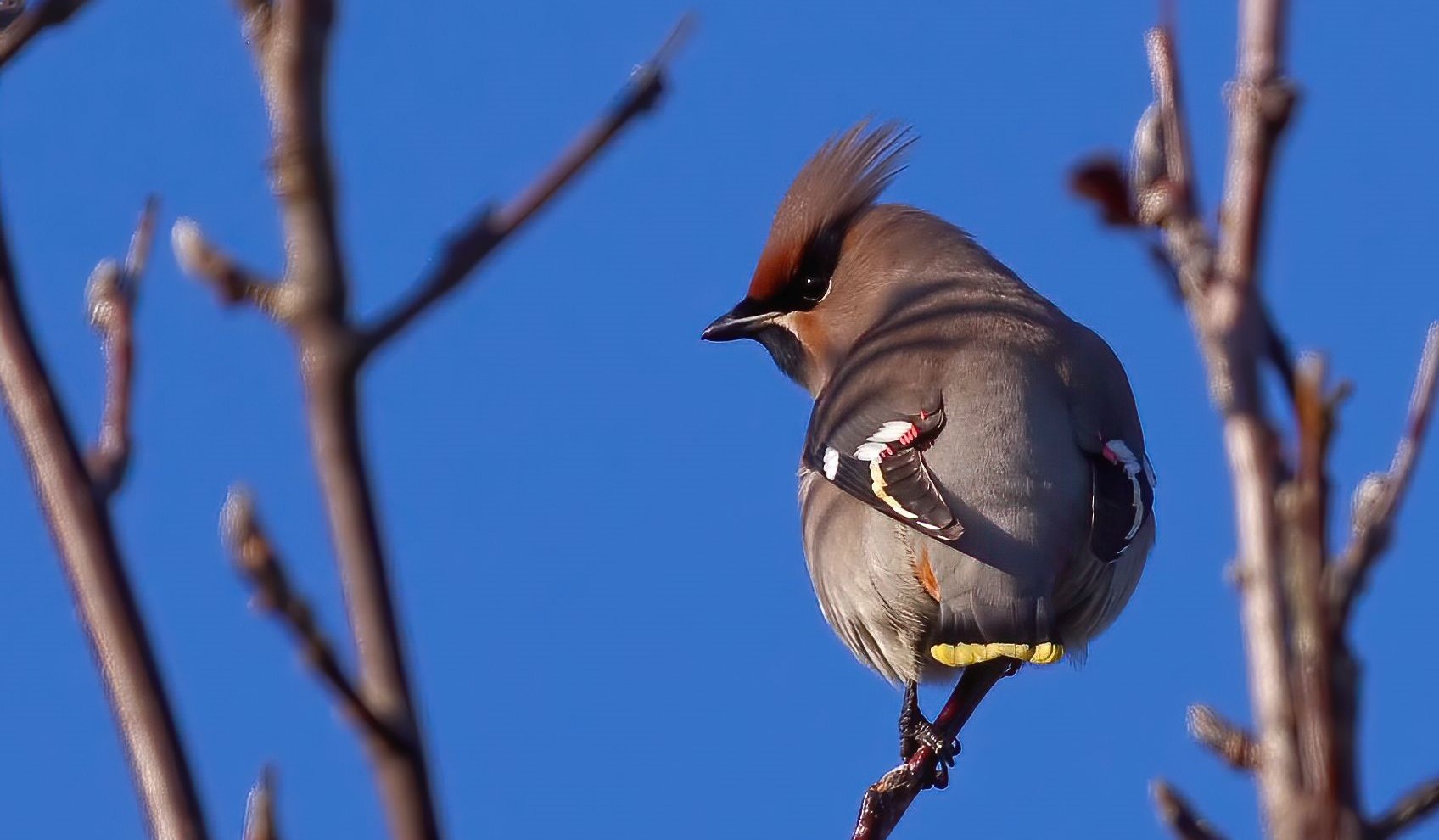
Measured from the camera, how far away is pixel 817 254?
5.57m

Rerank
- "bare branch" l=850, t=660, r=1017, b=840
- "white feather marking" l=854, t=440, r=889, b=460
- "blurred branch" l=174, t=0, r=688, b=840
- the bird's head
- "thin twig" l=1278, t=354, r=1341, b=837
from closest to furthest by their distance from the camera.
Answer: "thin twig" l=1278, t=354, r=1341, b=837 → "blurred branch" l=174, t=0, r=688, b=840 → "bare branch" l=850, t=660, r=1017, b=840 → "white feather marking" l=854, t=440, r=889, b=460 → the bird's head

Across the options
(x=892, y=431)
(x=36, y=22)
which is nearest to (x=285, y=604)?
(x=36, y=22)

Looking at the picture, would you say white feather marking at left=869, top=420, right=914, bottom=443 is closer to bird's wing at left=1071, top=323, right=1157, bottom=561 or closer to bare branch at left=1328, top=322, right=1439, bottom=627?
bird's wing at left=1071, top=323, right=1157, bottom=561

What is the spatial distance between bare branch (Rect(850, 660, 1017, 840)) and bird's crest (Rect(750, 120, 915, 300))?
1.63 m

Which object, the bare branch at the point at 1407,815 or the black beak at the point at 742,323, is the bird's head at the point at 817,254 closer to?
the black beak at the point at 742,323

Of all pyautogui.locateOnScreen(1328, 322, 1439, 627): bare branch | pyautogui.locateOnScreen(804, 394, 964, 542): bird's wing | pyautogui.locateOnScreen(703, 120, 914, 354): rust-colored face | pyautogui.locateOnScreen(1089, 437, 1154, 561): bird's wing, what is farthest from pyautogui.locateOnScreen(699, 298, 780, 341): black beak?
pyautogui.locateOnScreen(1328, 322, 1439, 627): bare branch

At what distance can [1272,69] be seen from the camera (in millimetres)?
834

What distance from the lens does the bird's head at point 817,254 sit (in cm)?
550

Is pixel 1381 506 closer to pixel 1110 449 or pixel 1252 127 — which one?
pixel 1252 127

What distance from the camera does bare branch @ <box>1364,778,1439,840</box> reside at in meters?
0.92

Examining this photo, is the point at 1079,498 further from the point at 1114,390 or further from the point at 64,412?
the point at 64,412

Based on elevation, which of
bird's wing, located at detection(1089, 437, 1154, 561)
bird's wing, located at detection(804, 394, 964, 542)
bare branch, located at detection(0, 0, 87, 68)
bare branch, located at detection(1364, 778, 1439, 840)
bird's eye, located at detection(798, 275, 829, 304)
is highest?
bird's eye, located at detection(798, 275, 829, 304)

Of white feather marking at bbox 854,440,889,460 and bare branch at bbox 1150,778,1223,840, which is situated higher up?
white feather marking at bbox 854,440,889,460

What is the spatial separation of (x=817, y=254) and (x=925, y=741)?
182 cm
